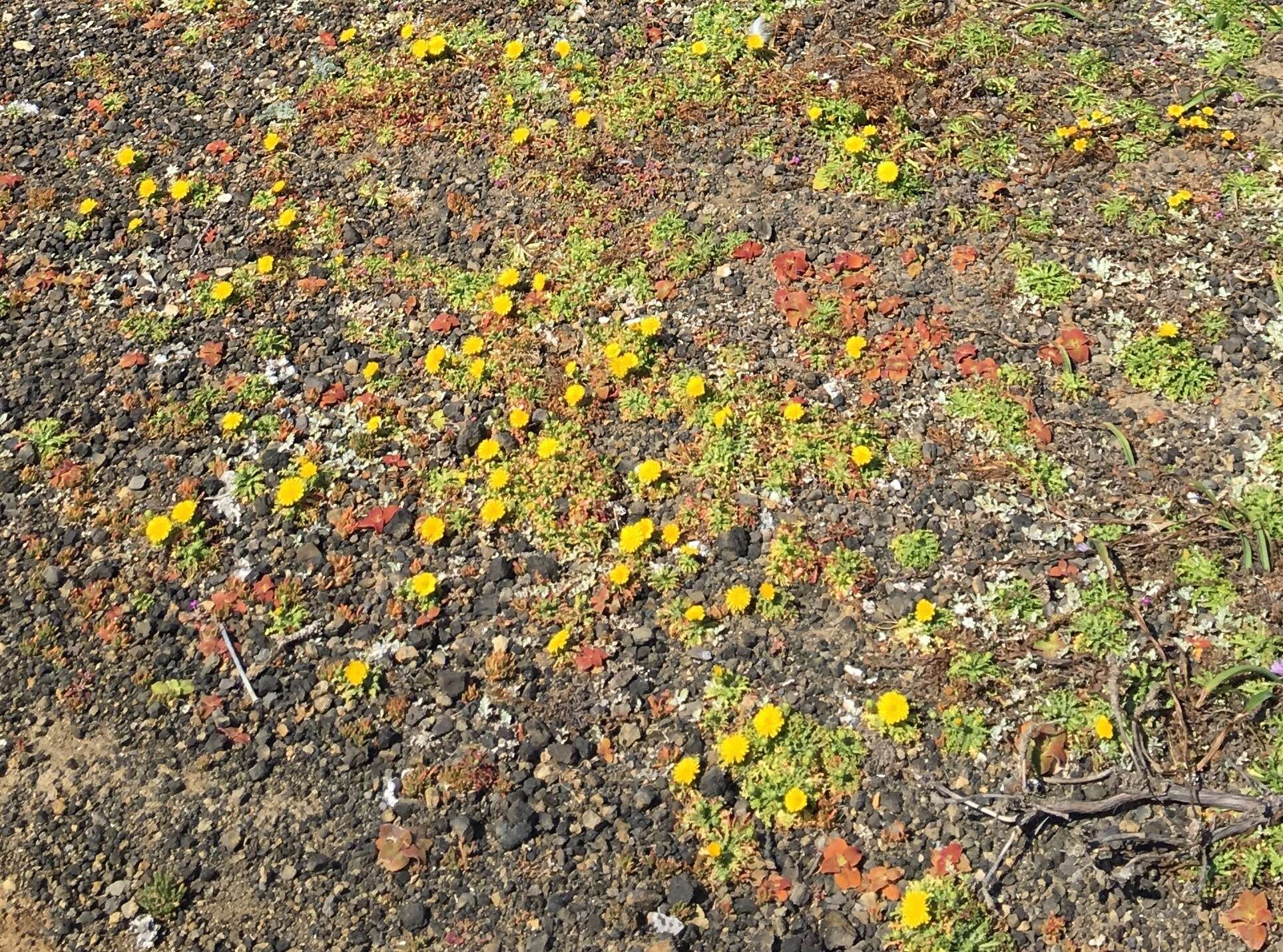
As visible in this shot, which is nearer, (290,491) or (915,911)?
(915,911)

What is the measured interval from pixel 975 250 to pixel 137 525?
13.0 ft

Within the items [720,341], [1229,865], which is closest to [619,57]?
[720,341]

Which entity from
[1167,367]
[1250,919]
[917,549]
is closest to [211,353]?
[917,549]

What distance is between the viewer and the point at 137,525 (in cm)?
481

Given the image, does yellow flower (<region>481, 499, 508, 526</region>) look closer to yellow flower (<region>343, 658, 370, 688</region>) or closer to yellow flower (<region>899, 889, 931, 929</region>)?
yellow flower (<region>343, 658, 370, 688</region>)

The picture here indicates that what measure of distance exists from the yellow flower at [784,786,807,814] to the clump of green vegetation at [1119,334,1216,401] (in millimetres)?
2346

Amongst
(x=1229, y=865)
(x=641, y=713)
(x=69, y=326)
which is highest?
(x=69, y=326)

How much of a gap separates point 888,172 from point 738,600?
8.15 ft

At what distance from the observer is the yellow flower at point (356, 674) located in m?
4.23

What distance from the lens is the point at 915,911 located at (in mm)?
Result: 3541

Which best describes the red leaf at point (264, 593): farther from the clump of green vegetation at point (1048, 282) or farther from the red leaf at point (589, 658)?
the clump of green vegetation at point (1048, 282)

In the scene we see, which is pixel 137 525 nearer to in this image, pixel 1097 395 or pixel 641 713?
pixel 641 713

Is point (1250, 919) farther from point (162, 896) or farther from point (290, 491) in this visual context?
point (290, 491)

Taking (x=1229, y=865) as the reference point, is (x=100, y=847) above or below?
above
